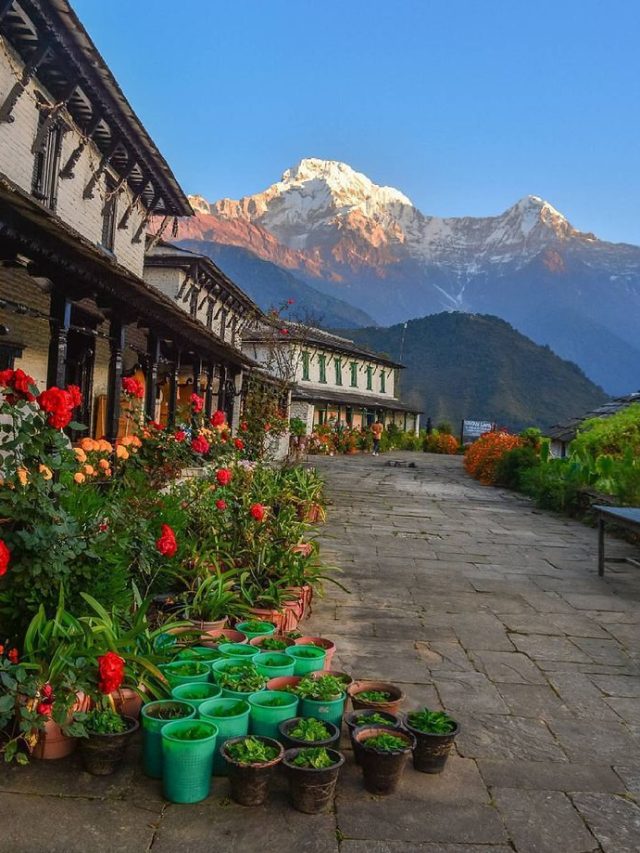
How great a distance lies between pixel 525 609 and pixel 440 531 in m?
5.16

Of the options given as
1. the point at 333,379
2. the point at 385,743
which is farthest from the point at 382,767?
the point at 333,379

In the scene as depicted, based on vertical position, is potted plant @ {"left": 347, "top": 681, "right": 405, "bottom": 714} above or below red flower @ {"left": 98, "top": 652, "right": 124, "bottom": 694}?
below

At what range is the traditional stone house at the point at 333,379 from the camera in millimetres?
36928

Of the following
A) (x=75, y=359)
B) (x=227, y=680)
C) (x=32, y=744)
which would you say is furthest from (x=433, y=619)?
(x=75, y=359)

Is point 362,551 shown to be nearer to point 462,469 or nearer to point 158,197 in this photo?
point 158,197

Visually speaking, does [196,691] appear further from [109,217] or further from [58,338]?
[109,217]

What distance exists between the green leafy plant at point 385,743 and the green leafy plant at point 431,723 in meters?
0.14

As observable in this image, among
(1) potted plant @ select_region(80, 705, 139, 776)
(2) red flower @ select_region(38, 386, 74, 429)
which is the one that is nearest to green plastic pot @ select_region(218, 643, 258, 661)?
(1) potted plant @ select_region(80, 705, 139, 776)

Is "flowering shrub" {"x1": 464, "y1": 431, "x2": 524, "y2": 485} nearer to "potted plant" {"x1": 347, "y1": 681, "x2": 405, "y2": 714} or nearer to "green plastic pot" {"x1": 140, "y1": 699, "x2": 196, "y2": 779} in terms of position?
"potted plant" {"x1": 347, "y1": 681, "x2": 405, "y2": 714}

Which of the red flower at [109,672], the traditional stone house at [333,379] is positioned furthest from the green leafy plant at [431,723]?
the traditional stone house at [333,379]

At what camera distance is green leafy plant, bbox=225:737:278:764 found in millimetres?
2979

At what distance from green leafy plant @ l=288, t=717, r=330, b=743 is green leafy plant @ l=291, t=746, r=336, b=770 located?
3.1 inches

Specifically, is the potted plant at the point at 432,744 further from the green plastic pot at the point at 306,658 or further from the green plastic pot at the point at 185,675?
the green plastic pot at the point at 185,675

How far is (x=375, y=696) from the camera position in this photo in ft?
12.5
